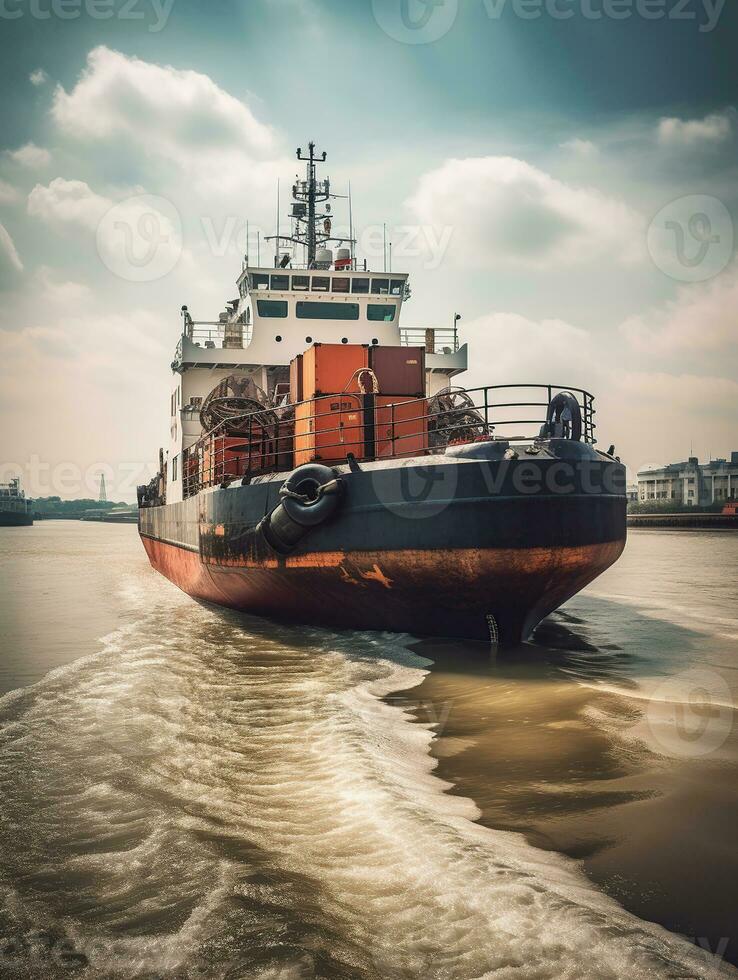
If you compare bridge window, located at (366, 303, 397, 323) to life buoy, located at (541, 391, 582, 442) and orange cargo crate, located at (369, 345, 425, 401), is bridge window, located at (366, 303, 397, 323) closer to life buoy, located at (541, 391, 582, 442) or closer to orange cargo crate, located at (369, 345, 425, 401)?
orange cargo crate, located at (369, 345, 425, 401)

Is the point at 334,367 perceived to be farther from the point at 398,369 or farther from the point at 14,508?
the point at 14,508

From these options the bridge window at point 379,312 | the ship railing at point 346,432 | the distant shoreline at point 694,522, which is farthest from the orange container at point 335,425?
the distant shoreline at point 694,522

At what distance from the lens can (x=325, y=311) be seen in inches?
639

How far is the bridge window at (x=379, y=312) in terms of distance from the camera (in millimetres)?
16531

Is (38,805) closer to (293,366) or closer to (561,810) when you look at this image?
(561,810)

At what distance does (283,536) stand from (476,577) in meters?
2.56

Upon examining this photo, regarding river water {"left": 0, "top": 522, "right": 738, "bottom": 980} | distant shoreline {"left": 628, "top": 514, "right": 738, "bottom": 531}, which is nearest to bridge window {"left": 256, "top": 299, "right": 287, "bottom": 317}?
river water {"left": 0, "top": 522, "right": 738, "bottom": 980}

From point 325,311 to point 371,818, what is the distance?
14.1 m

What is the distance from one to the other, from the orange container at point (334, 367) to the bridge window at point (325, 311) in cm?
668

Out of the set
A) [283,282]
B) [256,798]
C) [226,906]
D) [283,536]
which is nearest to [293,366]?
[283,536]

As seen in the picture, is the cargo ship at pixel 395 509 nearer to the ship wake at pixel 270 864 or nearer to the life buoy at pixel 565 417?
the life buoy at pixel 565 417

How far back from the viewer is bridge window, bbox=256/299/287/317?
630 inches

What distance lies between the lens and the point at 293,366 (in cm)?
1091

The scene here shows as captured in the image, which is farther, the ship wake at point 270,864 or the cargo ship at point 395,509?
the cargo ship at point 395,509
